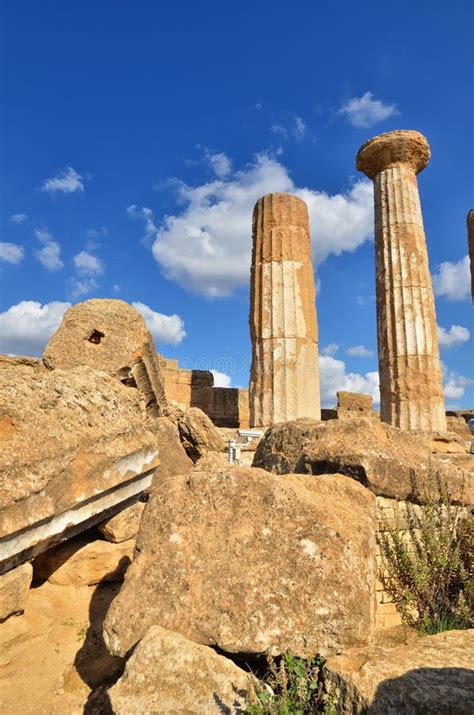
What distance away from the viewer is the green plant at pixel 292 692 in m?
1.79

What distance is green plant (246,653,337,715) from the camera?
1788 millimetres

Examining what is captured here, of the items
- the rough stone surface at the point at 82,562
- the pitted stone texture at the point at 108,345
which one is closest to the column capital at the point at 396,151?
the pitted stone texture at the point at 108,345

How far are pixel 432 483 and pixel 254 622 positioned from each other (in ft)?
6.48

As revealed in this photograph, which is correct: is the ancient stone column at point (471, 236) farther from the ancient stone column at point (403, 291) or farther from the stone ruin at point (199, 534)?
the stone ruin at point (199, 534)

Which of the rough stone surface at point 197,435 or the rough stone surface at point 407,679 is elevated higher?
the rough stone surface at point 197,435

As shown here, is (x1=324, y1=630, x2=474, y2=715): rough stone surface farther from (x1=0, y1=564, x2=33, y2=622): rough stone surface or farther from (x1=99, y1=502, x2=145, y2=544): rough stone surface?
(x1=99, y1=502, x2=145, y2=544): rough stone surface

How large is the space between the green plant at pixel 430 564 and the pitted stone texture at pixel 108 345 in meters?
3.70

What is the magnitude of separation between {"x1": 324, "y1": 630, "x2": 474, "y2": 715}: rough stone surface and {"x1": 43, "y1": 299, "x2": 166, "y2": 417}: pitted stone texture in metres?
4.66

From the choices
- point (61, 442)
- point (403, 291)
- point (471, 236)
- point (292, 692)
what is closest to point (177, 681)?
point (292, 692)

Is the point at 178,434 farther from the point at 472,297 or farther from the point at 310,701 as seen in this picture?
the point at 472,297

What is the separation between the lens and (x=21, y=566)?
9.23 ft

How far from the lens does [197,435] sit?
19.5ft

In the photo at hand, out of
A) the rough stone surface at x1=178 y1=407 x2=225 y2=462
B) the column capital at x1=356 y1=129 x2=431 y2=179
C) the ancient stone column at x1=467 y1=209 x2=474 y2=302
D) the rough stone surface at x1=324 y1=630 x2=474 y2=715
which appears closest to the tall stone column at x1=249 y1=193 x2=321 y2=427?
the column capital at x1=356 y1=129 x2=431 y2=179

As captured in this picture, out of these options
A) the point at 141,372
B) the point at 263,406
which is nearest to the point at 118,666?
the point at 141,372
